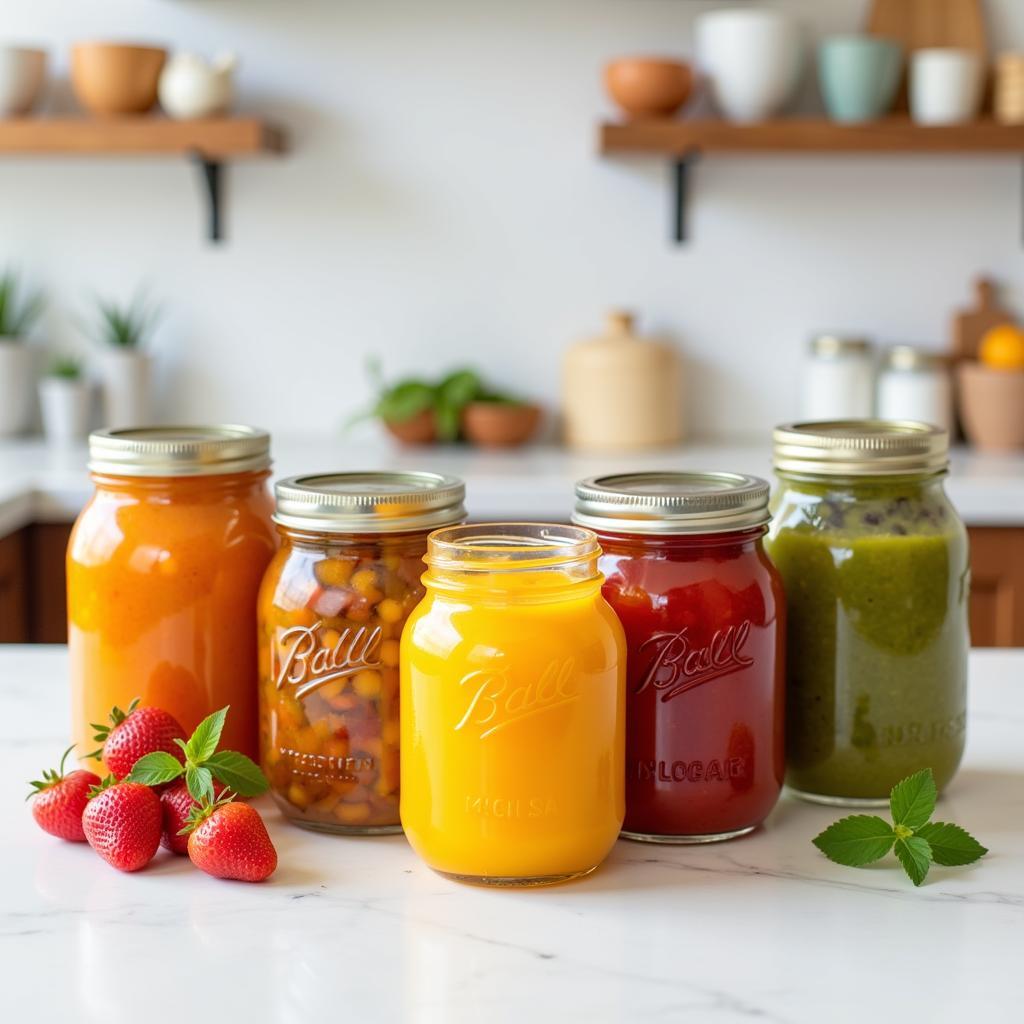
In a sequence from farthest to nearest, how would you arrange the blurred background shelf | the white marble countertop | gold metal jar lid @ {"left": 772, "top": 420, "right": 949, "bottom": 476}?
the blurred background shelf < the white marble countertop < gold metal jar lid @ {"left": 772, "top": 420, "right": 949, "bottom": 476}

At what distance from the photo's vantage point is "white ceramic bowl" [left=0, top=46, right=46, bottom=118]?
2.82 m

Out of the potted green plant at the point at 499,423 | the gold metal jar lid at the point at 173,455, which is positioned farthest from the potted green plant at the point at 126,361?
the gold metal jar lid at the point at 173,455

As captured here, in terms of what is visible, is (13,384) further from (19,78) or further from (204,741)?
(204,741)

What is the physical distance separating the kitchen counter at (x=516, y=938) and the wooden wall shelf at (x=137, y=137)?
202 centimetres

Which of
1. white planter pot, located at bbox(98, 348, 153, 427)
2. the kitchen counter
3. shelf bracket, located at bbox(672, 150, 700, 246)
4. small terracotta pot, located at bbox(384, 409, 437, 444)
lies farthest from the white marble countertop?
the kitchen counter

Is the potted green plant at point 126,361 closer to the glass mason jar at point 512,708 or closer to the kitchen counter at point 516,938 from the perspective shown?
the kitchen counter at point 516,938

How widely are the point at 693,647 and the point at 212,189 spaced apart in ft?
7.58

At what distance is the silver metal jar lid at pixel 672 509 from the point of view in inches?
34.2

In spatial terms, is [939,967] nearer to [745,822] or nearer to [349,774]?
[745,822]

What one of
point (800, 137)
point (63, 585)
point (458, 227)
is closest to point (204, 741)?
point (63, 585)

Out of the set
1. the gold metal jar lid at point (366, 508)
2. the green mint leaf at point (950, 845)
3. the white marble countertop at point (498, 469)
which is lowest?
the green mint leaf at point (950, 845)

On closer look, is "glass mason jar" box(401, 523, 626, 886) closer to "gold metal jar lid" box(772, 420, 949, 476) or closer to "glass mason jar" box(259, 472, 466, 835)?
"glass mason jar" box(259, 472, 466, 835)

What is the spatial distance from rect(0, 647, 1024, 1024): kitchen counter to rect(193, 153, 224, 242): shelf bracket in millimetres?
2186

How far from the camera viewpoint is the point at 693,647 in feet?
2.87
